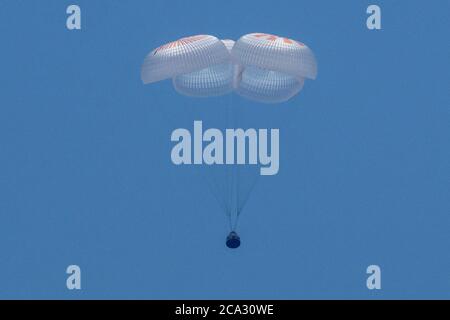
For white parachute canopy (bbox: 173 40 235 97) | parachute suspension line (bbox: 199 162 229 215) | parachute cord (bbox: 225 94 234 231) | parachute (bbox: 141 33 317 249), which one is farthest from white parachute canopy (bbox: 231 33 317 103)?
parachute suspension line (bbox: 199 162 229 215)

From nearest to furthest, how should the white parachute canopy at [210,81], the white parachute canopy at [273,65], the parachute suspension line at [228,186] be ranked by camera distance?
the white parachute canopy at [273,65]
the white parachute canopy at [210,81]
the parachute suspension line at [228,186]

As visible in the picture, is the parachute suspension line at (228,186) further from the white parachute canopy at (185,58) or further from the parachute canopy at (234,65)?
the white parachute canopy at (185,58)

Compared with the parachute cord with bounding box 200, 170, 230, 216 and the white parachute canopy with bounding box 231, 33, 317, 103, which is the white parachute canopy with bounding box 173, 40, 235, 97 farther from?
the parachute cord with bounding box 200, 170, 230, 216

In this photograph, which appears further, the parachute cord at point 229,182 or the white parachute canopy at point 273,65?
the parachute cord at point 229,182

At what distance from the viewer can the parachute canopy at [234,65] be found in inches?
215

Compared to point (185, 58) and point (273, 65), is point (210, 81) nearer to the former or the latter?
point (185, 58)

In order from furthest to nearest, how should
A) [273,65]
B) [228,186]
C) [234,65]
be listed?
[228,186] < [234,65] < [273,65]

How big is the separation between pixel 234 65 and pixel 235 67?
0.07 ft

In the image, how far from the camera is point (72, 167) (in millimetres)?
6379

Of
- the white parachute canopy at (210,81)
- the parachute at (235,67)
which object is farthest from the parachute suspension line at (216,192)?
the white parachute canopy at (210,81)

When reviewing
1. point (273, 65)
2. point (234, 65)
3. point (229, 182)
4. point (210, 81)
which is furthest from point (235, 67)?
point (229, 182)

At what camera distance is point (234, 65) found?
5.85m

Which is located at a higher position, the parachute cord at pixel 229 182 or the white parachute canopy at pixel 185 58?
Answer: the white parachute canopy at pixel 185 58

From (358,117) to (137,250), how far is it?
6.71 feet
